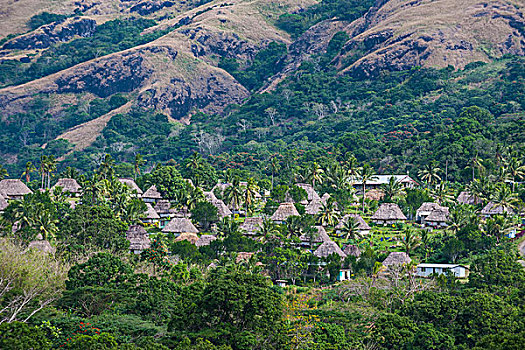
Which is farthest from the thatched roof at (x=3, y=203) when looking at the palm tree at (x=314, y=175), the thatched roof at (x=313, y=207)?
the palm tree at (x=314, y=175)

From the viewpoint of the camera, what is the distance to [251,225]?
86000 mm

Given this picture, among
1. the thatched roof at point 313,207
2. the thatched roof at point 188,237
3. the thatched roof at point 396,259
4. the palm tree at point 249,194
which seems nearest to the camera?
the thatched roof at point 396,259

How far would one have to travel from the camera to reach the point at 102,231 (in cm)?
7225


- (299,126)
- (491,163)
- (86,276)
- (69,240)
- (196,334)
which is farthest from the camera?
(299,126)

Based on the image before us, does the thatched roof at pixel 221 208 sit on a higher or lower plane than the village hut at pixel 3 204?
lower

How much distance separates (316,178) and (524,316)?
197 ft

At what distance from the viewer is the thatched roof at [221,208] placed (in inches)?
3750

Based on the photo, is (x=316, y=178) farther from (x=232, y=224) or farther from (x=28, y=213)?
(x=28, y=213)

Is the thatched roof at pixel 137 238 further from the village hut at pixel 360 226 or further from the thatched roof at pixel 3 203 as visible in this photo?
the village hut at pixel 360 226

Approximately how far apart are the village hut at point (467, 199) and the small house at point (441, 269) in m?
22.6

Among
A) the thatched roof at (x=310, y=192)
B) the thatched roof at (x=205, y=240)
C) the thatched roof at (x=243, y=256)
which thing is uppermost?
the thatched roof at (x=243, y=256)

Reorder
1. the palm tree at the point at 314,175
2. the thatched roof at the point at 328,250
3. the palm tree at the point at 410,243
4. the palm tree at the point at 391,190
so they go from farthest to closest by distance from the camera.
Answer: the palm tree at the point at 314,175 → the palm tree at the point at 391,190 → the thatched roof at the point at 328,250 → the palm tree at the point at 410,243

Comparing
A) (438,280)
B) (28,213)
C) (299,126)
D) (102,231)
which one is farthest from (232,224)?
(299,126)

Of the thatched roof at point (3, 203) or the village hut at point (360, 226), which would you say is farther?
the thatched roof at point (3, 203)
